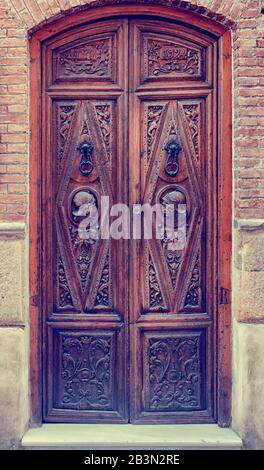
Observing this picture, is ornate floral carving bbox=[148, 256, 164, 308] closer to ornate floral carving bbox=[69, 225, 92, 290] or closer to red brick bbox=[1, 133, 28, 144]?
ornate floral carving bbox=[69, 225, 92, 290]

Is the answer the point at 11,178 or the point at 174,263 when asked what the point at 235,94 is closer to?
the point at 174,263

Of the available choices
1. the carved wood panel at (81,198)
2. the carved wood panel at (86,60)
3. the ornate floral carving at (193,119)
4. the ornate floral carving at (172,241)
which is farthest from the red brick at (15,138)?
the ornate floral carving at (193,119)

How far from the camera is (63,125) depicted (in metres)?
4.71

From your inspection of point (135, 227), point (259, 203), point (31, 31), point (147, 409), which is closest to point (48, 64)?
point (31, 31)

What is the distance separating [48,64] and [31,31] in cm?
28

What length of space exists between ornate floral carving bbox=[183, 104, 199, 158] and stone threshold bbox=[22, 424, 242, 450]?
208cm

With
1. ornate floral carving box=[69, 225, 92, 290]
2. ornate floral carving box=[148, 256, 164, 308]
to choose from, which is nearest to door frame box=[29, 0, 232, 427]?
ornate floral carving box=[69, 225, 92, 290]

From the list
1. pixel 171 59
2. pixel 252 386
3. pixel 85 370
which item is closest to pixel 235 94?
pixel 171 59

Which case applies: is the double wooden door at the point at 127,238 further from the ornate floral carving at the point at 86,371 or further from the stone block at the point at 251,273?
the stone block at the point at 251,273

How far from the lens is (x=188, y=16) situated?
4.58m

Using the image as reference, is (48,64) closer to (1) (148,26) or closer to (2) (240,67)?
(1) (148,26)

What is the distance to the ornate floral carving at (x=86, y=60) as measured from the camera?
15.4ft

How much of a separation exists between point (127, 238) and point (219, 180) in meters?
0.82

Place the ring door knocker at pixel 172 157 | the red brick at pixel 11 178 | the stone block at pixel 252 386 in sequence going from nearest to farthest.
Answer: the stone block at pixel 252 386, the red brick at pixel 11 178, the ring door knocker at pixel 172 157
